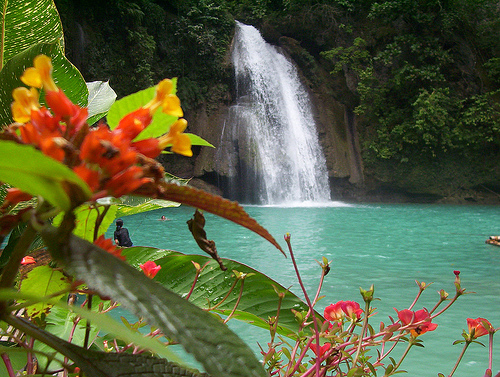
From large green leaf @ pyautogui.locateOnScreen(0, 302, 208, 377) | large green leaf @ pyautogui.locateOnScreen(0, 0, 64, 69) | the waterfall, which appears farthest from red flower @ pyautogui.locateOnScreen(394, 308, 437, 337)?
the waterfall

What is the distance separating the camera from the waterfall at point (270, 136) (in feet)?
42.0

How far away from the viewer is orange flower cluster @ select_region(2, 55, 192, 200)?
26cm

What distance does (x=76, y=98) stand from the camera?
1.91ft

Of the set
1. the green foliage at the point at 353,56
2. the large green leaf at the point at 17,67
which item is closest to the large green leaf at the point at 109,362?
the large green leaf at the point at 17,67

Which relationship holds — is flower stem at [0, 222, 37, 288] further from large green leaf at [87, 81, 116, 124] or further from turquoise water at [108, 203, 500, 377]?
turquoise water at [108, 203, 500, 377]

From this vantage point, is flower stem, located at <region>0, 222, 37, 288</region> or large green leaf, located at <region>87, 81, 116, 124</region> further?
large green leaf, located at <region>87, 81, 116, 124</region>

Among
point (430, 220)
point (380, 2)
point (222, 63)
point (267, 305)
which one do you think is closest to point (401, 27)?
point (380, 2)

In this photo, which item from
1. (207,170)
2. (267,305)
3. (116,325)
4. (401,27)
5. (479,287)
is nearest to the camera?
(116,325)

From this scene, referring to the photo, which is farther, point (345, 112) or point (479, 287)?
point (345, 112)

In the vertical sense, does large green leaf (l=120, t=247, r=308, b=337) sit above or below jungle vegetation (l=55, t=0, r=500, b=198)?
below

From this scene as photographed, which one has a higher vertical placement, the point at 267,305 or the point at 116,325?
the point at 116,325

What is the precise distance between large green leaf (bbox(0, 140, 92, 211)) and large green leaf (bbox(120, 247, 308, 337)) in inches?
19.9

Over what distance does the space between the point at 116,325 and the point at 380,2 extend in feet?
52.5

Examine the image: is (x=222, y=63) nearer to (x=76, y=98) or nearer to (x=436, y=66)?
(x=436, y=66)
